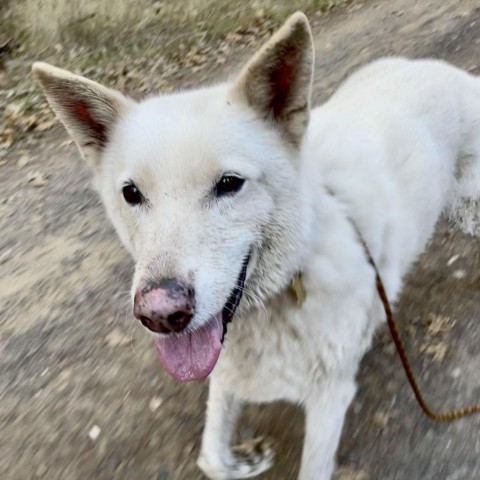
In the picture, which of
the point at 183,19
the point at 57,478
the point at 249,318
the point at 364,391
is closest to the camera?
the point at 249,318

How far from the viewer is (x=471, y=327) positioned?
348cm

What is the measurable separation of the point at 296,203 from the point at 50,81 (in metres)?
0.97

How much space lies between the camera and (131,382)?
11.2 ft

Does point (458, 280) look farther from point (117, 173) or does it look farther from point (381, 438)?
point (117, 173)

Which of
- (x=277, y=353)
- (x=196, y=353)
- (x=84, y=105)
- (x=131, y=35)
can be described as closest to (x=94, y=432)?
(x=277, y=353)

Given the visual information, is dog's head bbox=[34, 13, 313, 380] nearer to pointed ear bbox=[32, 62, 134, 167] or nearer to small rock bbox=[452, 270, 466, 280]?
pointed ear bbox=[32, 62, 134, 167]

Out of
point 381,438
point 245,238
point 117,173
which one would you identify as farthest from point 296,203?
point 381,438

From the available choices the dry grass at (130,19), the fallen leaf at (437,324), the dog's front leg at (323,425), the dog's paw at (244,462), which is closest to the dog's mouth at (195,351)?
the dog's front leg at (323,425)

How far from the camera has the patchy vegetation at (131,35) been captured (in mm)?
8555

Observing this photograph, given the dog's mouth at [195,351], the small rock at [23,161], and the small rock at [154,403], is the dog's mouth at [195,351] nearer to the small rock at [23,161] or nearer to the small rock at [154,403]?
the small rock at [154,403]

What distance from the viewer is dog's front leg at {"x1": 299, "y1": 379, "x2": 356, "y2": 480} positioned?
99.2 inches

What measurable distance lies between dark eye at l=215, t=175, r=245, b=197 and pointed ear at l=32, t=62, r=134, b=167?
1.69 ft

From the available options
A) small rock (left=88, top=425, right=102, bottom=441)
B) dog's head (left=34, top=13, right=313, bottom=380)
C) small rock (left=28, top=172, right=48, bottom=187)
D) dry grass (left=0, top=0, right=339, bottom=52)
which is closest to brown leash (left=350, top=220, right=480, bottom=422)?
dog's head (left=34, top=13, right=313, bottom=380)

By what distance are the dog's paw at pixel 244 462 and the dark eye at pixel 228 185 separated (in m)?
1.32
